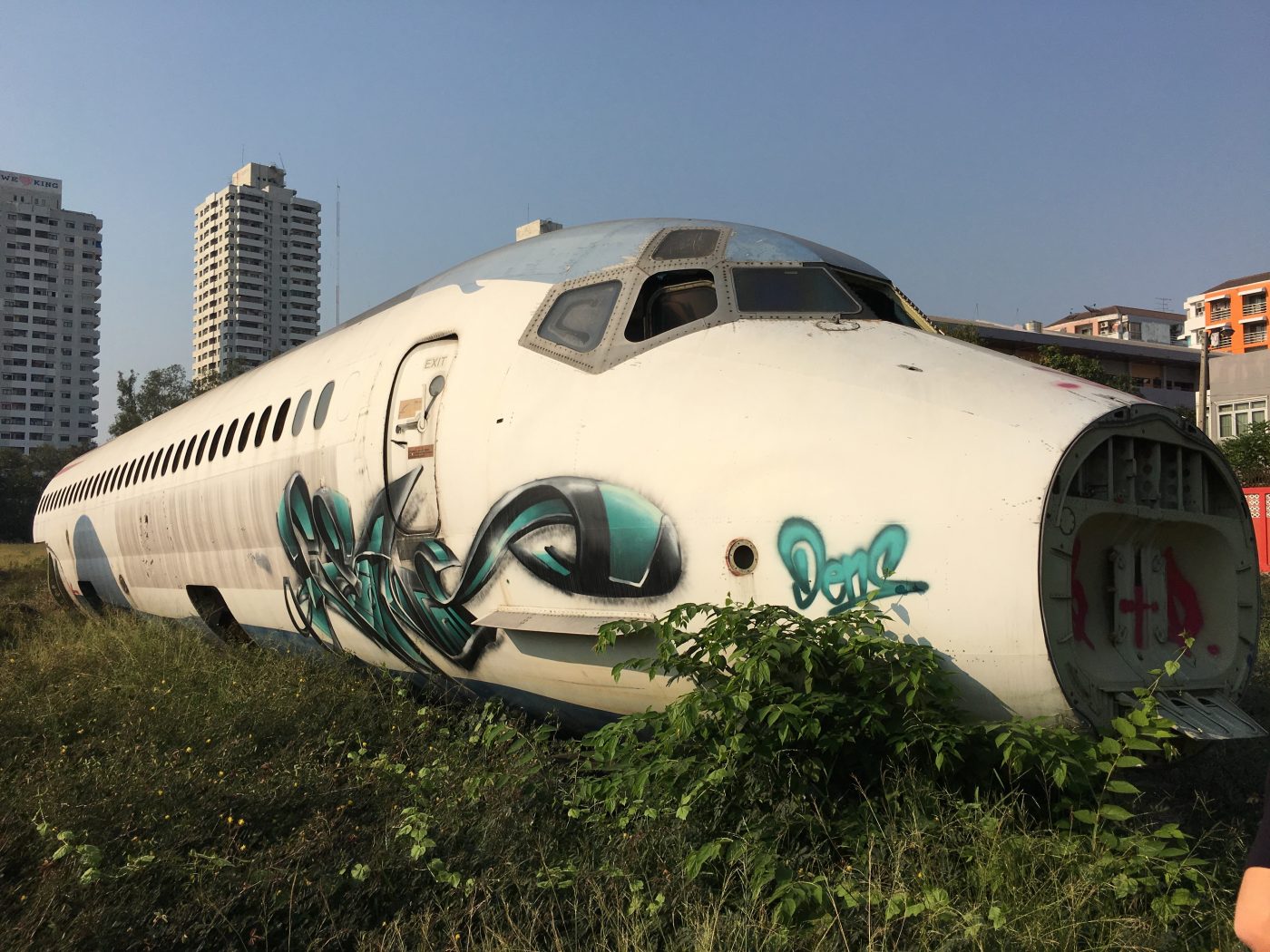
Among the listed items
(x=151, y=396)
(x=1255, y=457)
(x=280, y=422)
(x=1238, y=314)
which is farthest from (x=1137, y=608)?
(x=1238, y=314)

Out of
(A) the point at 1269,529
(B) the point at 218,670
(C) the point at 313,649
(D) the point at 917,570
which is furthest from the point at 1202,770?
(A) the point at 1269,529

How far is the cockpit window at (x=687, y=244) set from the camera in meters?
5.61

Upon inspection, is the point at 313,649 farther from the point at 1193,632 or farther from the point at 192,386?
the point at 192,386

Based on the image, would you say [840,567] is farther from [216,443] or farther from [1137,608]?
[216,443]

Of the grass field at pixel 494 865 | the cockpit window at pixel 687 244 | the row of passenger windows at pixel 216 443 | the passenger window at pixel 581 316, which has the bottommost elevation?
the grass field at pixel 494 865

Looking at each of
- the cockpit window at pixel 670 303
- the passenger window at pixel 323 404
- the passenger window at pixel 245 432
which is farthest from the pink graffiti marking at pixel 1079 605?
the passenger window at pixel 245 432

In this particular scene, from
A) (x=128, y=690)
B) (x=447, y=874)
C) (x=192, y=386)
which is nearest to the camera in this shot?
(x=447, y=874)

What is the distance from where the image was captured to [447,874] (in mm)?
3912

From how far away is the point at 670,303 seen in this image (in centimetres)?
546

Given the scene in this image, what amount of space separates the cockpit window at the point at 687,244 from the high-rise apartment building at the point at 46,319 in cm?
16675

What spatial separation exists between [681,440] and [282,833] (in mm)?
2466

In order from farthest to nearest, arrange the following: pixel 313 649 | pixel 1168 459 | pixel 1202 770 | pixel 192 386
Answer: pixel 192 386
pixel 313 649
pixel 1202 770
pixel 1168 459

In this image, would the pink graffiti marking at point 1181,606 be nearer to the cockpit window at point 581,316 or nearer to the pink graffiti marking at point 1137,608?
the pink graffiti marking at point 1137,608

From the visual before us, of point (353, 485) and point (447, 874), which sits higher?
point (353, 485)
